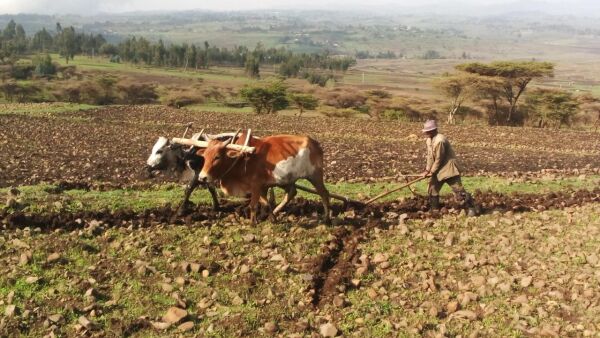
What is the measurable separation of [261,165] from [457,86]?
42263mm

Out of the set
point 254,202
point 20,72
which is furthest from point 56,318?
point 20,72

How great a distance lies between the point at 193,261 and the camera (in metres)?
8.15

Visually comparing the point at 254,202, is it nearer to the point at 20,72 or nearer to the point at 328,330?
the point at 328,330

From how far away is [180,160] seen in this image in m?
10.3

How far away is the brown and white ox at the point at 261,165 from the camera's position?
938cm

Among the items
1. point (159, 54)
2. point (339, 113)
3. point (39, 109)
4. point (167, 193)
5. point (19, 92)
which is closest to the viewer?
point (167, 193)

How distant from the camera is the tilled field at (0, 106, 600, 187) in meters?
16.0

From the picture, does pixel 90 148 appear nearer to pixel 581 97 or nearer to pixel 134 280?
pixel 134 280

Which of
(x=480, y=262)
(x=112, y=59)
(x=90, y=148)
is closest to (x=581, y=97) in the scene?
(x=90, y=148)

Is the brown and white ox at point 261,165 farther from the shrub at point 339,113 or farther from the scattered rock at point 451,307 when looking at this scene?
the shrub at point 339,113

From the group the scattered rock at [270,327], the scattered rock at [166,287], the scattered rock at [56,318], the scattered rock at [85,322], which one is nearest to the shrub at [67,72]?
the scattered rock at [166,287]

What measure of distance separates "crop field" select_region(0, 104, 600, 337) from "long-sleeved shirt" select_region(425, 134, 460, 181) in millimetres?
856

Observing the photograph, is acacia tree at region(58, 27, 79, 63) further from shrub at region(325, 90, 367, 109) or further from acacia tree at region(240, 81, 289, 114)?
acacia tree at region(240, 81, 289, 114)

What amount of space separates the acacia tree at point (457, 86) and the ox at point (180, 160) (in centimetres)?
3968
